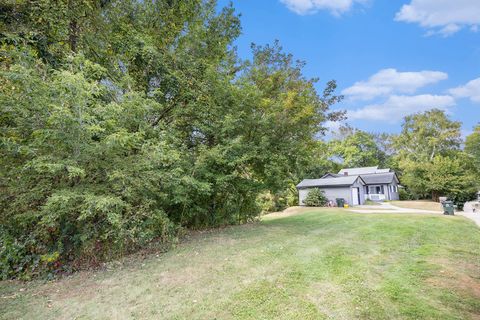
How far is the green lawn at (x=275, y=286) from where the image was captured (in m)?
3.23

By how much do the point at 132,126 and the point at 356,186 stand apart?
2231 centimetres

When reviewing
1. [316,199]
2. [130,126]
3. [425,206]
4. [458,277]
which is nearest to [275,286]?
[458,277]

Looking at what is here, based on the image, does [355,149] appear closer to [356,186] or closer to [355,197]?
[356,186]

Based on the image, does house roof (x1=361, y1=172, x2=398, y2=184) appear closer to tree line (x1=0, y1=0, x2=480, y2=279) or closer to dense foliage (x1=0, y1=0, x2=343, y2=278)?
tree line (x1=0, y1=0, x2=480, y2=279)

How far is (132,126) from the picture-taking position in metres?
6.80

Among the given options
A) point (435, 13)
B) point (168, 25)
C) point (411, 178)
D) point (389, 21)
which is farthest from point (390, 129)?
point (168, 25)

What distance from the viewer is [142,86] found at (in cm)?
862

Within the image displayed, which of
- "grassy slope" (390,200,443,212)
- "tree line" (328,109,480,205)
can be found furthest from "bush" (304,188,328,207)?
"tree line" (328,109,480,205)

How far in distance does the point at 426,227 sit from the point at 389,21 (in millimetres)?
8764

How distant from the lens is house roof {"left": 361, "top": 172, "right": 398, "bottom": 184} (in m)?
27.5

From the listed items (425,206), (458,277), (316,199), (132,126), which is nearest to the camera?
(458,277)

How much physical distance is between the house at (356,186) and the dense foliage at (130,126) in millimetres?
11476

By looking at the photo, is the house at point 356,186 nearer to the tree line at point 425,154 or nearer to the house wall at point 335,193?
the house wall at point 335,193

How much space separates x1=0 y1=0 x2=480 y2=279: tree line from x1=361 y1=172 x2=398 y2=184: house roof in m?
19.0
